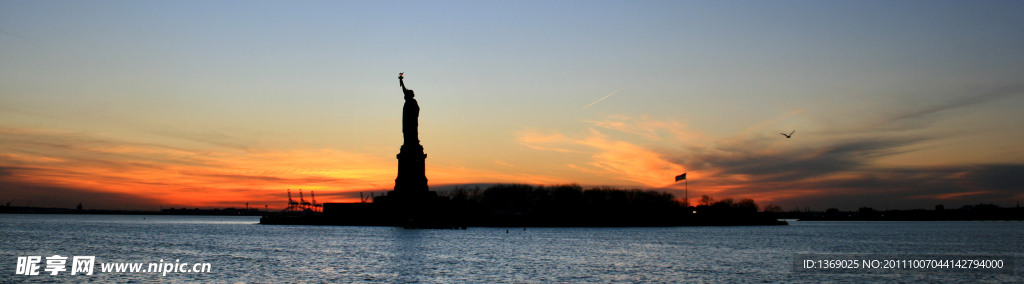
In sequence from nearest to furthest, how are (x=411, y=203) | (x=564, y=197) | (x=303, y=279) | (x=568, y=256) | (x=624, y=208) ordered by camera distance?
1. (x=303, y=279)
2. (x=568, y=256)
3. (x=411, y=203)
4. (x=624, y=208)
5. (x=564, y=197)

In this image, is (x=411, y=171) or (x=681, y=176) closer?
(x=411, y=171)

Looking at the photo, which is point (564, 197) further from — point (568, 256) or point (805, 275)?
point (805, 275)

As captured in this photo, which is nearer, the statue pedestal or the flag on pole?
the statue pedestal

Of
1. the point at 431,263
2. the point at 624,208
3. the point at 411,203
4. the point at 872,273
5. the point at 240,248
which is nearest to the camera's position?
the point at 872,273

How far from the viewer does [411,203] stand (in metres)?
99.5

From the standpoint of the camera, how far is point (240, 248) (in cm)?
6044

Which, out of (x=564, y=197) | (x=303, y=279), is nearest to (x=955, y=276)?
(x=303, y=279)

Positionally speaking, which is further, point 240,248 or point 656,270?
point 240,248

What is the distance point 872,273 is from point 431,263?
78.2ft

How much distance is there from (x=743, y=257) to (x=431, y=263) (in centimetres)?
2129

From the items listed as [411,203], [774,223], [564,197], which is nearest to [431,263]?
[411,203]

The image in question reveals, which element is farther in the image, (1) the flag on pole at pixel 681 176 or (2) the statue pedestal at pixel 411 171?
(1) the flag on pole at pixel 681 176

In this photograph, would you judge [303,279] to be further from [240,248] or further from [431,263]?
[240,248]

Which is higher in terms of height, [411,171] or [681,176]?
[681,176]
